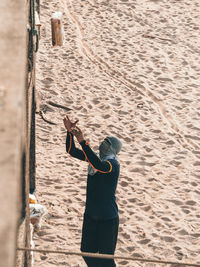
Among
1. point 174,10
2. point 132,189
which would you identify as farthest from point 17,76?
point 174,10

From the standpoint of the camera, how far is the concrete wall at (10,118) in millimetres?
1649

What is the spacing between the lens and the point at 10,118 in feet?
6.84

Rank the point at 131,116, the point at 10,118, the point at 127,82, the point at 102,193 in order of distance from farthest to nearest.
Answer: the point at 127,82 < the point at 131,116 < the point at 102,193 < the point at 10,118

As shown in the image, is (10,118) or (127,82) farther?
(127,82)

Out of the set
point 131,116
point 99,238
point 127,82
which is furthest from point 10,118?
point 127,82

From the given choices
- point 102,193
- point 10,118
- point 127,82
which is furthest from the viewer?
point 127,82

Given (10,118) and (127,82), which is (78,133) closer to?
(10,118)

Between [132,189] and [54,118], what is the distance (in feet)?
8.23

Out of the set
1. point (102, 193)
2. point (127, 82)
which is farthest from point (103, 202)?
point (127, 82)

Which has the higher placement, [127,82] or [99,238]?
[127,82]

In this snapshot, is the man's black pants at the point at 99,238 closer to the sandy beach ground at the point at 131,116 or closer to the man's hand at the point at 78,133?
the man's hand at the point at 78,133

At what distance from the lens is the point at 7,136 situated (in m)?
2.00

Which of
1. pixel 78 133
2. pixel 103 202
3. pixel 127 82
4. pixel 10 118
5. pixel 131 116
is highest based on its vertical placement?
pixel 10 118

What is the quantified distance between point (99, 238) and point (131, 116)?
504 cm
